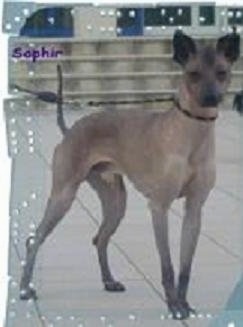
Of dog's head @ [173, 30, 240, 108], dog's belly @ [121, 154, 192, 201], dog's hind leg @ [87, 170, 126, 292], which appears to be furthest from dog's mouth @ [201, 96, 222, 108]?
dog's hind leg @ [87, 170, 126, 292]

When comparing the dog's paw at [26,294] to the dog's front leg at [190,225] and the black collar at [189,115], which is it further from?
the black collar at [189,115]

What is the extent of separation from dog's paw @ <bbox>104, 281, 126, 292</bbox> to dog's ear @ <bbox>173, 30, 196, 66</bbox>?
1.75 meters

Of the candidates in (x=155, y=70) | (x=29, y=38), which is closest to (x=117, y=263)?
(x=155, y=70)

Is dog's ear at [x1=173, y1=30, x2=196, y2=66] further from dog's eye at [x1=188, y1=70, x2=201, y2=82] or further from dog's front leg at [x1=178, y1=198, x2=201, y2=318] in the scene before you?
dog's front leg at [x1=178, y1=198, x2=201, y2=318]

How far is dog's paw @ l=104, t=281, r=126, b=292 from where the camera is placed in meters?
6.90

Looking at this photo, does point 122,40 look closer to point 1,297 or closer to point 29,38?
point 29,38

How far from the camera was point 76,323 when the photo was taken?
612cm

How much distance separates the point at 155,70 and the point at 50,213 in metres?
1.01

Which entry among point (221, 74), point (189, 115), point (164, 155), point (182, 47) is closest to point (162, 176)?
point (164, 155)

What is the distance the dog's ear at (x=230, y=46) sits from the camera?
5.41 meters

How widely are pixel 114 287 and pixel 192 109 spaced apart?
1462 mm

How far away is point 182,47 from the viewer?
216 inches

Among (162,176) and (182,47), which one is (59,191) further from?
(182,47)

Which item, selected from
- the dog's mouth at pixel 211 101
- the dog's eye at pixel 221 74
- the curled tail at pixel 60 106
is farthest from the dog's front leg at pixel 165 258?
the dog's eye at pixel 221 74
